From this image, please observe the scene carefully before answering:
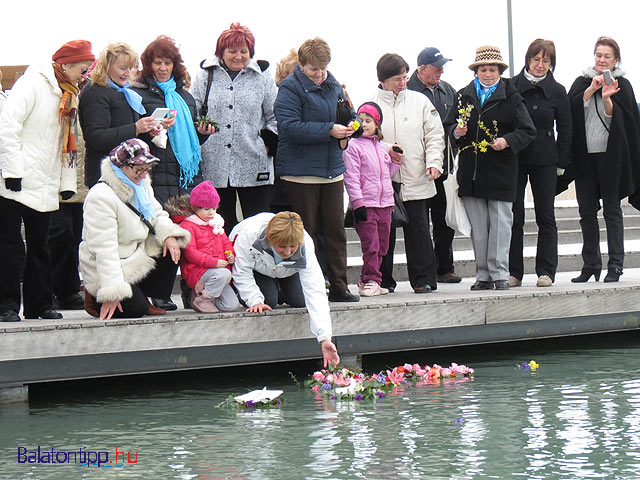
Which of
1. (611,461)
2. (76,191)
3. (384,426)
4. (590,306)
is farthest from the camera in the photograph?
A: (590,306)

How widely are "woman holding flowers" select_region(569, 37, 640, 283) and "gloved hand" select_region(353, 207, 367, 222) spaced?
1.92 metres

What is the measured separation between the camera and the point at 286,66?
8.29 m

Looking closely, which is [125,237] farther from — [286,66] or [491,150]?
[491,150]

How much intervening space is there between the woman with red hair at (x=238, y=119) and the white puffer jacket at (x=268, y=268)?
0.59 meters

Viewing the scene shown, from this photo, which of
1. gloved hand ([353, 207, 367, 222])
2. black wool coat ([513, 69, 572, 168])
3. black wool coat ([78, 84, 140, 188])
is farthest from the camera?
black wool coat ([513, 69, 572, 168])

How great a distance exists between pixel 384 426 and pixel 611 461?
1249 mm

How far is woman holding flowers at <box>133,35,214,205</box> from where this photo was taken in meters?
7.39

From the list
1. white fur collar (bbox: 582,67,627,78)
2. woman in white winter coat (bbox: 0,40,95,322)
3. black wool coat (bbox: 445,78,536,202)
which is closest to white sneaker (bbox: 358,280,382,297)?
black wool coat (bbox: 445,78,536,202)

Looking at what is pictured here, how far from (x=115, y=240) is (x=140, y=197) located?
1.07ft

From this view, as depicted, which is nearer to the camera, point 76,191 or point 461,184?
point 76,191

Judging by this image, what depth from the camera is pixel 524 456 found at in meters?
5.15

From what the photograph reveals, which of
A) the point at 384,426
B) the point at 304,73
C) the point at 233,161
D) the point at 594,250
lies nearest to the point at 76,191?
the point at 233,161

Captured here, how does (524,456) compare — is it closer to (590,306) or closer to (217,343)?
(217,343)

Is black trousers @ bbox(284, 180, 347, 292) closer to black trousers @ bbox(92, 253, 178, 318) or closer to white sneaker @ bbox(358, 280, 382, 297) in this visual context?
white sneaker @ bbox(358, 280, 382, 297)
